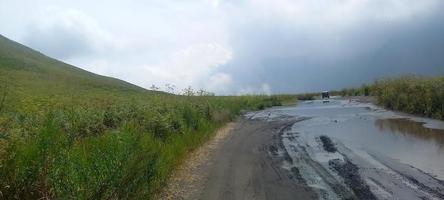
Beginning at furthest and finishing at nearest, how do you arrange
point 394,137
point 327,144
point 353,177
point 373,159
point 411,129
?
point 411,129, point 394,137, point 327,144, point 373,159, point 353,177

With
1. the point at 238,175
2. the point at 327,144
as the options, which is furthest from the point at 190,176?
the point at 327,144

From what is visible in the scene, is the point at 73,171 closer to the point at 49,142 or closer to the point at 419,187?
the point at 49,142

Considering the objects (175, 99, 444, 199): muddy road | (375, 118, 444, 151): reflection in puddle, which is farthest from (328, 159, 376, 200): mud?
(375, 118, 444, 151): reflection in puddle

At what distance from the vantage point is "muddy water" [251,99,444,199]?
11031 mm

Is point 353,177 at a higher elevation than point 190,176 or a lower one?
higher

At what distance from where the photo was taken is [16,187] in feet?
26.2

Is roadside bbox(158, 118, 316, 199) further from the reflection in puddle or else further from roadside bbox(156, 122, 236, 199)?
the reflection in puddle

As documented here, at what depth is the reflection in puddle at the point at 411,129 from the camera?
20.0 metres

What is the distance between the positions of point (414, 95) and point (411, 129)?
9.37 meters

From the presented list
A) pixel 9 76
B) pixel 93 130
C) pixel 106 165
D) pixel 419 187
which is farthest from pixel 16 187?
pixel 9 76

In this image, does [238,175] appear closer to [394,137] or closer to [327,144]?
[327,144]

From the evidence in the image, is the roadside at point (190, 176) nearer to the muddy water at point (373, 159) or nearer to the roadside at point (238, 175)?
the roadside at point (238, 175)

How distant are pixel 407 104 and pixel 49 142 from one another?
29.3m

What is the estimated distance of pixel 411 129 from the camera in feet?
77.7
